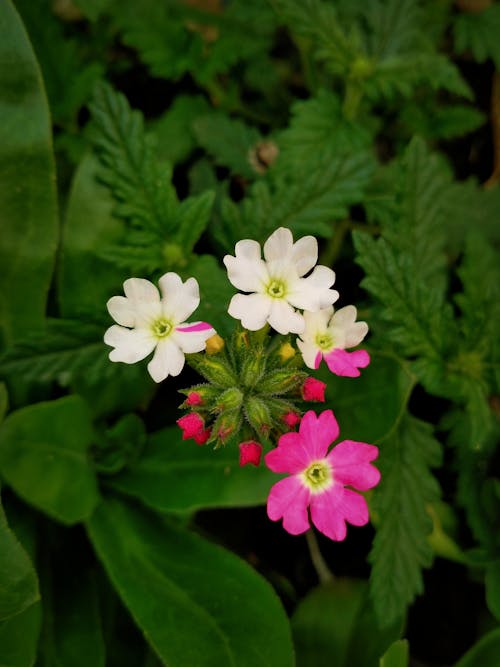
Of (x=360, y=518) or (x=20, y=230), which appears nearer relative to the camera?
(x=360, y=518)

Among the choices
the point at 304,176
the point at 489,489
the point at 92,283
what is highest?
the point at 304,176

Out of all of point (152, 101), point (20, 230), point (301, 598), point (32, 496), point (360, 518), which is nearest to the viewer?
point (360, 518)

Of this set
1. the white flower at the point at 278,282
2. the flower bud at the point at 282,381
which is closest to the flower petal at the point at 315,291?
the white flower at the point at 278,282

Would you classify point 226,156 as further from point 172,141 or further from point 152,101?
point 152,101

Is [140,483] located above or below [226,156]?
below

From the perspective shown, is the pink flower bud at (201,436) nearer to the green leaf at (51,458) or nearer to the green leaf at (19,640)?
the green leaf at (51,458)

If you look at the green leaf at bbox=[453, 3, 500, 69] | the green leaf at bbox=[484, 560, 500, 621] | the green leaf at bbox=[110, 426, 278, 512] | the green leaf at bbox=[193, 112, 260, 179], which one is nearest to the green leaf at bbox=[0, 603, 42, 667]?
the green leaf at bbox=[110, 426, 278, 512]

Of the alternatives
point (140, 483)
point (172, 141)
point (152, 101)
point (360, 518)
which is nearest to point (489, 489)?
point (360, 518)

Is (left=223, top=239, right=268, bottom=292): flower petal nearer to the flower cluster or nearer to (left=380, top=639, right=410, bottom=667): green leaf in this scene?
the flower cluster
